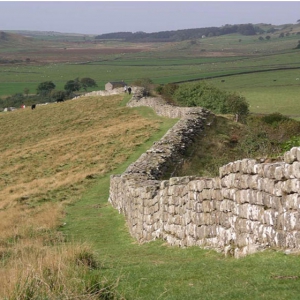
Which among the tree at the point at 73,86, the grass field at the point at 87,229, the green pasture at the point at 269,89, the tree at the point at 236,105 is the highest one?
the grass field at the point at 87,229

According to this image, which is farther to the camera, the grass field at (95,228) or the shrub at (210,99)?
the shrub at (210,99)

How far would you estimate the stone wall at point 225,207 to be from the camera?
10.2 m

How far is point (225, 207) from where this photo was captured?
12.4 m

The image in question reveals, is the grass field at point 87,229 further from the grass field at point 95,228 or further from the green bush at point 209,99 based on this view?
the green bush at point 209,99

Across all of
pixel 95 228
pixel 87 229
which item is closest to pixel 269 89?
pixel 95 228

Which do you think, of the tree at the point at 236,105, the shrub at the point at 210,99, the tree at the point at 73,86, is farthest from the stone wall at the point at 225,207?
the tree at the point at 73,86

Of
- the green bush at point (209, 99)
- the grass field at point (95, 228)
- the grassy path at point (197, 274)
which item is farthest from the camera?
the green bush at point (209, 99)

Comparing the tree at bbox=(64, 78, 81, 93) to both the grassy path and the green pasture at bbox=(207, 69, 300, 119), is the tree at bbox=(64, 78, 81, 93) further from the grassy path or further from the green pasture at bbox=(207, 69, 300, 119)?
the grassy path

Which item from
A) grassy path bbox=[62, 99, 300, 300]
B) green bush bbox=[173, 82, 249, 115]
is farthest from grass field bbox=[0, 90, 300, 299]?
green bush bbox=[173, 82, 249, 115]

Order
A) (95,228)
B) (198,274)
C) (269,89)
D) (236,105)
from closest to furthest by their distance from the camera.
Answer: (198,274) → (95,228) → (236,105) → (269,89)

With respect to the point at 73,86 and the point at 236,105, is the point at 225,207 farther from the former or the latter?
the point at 73,86

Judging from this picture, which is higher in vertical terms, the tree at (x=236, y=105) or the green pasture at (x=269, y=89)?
the tree at (x=236, y=105)

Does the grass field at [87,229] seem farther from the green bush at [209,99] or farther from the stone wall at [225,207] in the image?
the green bush at [209,99]

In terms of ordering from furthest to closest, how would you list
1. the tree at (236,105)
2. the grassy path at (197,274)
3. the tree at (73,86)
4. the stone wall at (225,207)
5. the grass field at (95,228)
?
1. the tree at (73,86)
2. the tree at (236,105)
3. the stone wall at (225,207)
4. the grass field at (95,228)
5. the grassy path at (197,274)
